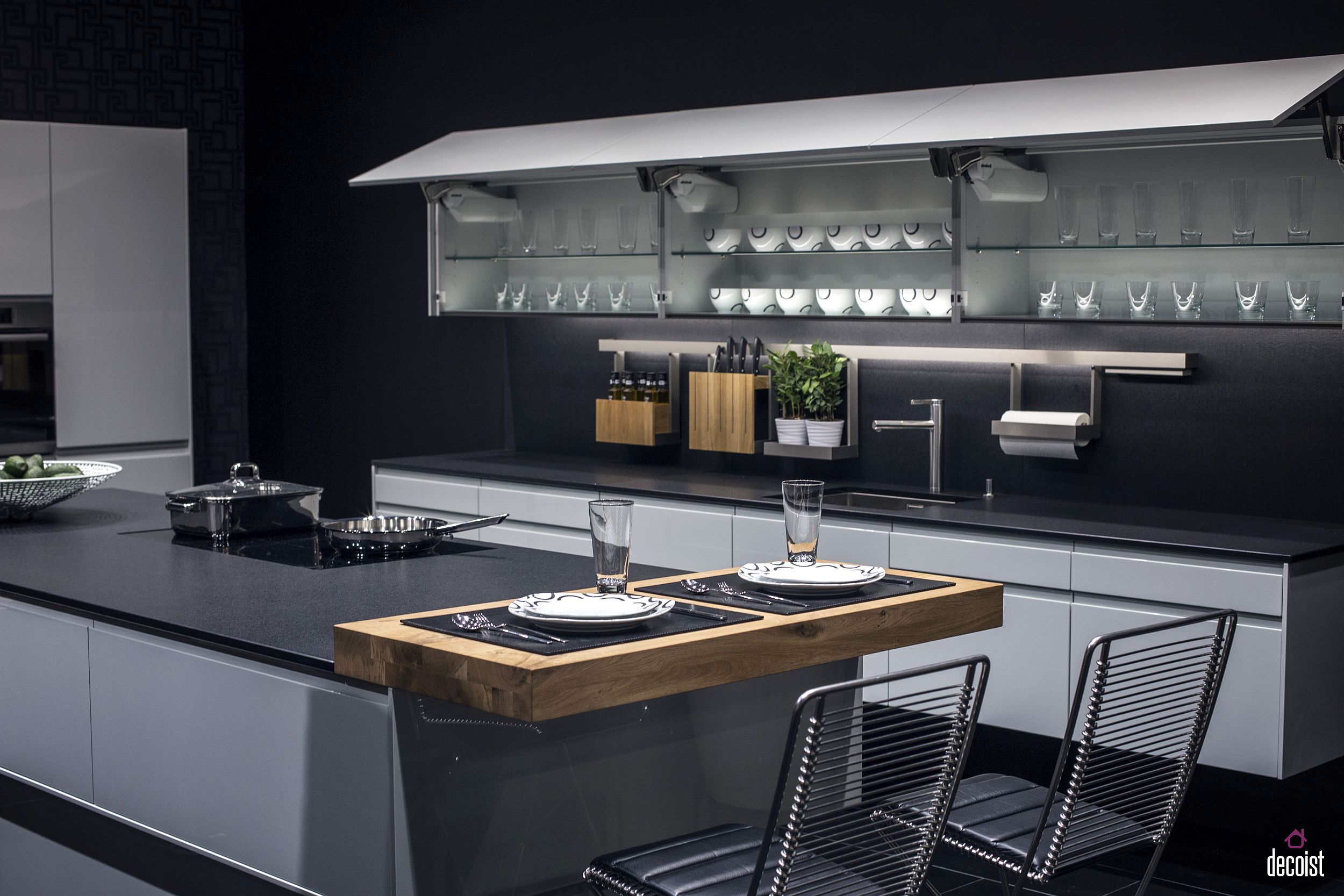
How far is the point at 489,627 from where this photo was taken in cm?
224

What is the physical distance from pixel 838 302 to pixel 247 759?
110 inches

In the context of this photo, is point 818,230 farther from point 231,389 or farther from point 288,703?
point 231,389

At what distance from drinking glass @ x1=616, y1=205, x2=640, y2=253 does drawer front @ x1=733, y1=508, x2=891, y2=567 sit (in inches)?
47.0

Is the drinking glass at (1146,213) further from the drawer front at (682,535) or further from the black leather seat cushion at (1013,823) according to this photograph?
the black leather seat cushion at (1013,823)

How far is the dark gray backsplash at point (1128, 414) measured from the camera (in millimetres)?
3980

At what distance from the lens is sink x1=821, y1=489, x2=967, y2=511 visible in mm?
4621

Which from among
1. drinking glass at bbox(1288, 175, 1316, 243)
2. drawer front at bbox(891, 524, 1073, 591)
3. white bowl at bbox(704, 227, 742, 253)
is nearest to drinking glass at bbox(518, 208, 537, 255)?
white bowl at bbox(704, 227, 742, 253)

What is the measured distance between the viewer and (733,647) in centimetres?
223

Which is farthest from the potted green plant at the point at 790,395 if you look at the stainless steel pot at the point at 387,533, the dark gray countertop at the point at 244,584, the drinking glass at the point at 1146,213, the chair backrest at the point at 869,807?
the chair backrest at the point at 869,807

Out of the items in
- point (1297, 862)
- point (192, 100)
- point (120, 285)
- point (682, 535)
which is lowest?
point (1297, 862)

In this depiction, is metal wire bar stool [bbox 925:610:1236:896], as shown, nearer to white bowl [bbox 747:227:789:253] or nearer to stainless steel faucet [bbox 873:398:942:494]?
stainless steel faucet [bbox 873:398:942:494]

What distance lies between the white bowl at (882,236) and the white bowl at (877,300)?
142 mm

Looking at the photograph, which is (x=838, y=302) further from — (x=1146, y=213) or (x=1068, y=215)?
(x=1146, y=213)

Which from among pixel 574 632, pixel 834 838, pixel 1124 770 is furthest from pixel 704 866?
pixel 1124 770
